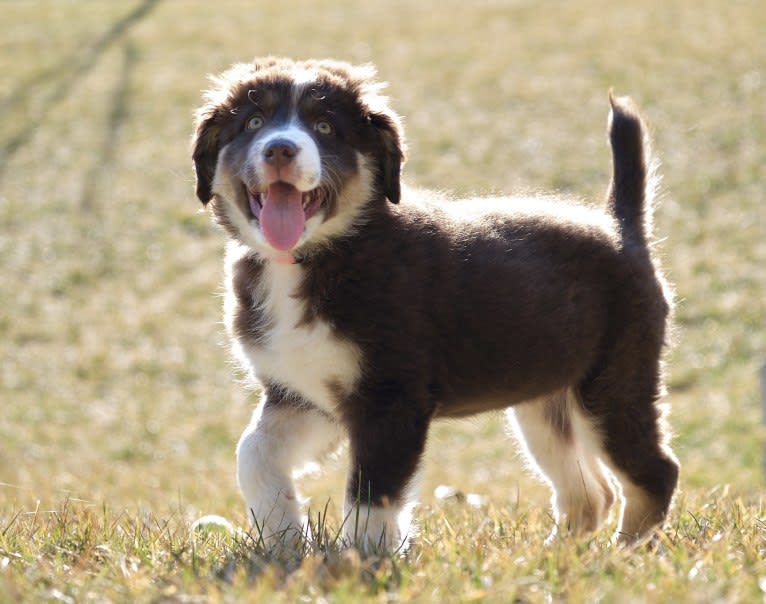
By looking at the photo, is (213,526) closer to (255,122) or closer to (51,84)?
(255,122)

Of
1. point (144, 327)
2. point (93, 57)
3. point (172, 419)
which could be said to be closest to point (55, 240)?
point (144, 327)

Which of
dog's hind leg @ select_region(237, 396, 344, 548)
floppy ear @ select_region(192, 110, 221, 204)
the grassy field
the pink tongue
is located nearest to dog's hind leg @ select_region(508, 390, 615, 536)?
the grassy field

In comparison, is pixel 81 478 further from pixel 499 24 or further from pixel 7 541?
pixel 499 24

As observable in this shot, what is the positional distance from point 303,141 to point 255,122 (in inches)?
15.2

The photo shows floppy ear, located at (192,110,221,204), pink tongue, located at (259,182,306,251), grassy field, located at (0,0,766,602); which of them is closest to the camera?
grassy field, located at (0,0,766,602)

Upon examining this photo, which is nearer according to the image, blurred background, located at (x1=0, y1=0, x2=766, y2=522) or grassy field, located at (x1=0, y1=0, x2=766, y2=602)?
grassy field, located at (x1=0, y1=0, x2=766, y2=602)

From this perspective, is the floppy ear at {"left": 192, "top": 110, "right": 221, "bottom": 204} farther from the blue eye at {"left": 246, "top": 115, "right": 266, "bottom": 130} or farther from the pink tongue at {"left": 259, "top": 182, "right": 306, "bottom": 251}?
the pink tongue at {"left": 259, "top": 182, "right": 306, "bottom": 251}

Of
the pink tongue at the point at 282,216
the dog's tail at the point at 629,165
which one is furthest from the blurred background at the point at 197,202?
the dog's tail at the point at 629,165

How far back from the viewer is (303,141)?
4.38 metres

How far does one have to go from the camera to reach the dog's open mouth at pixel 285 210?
4465 millimetres

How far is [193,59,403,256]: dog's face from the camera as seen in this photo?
14.8ft

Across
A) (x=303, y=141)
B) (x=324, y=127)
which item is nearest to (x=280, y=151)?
(x=303, y=141)

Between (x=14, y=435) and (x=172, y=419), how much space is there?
1669 millimetres

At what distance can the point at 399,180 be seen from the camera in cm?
474
